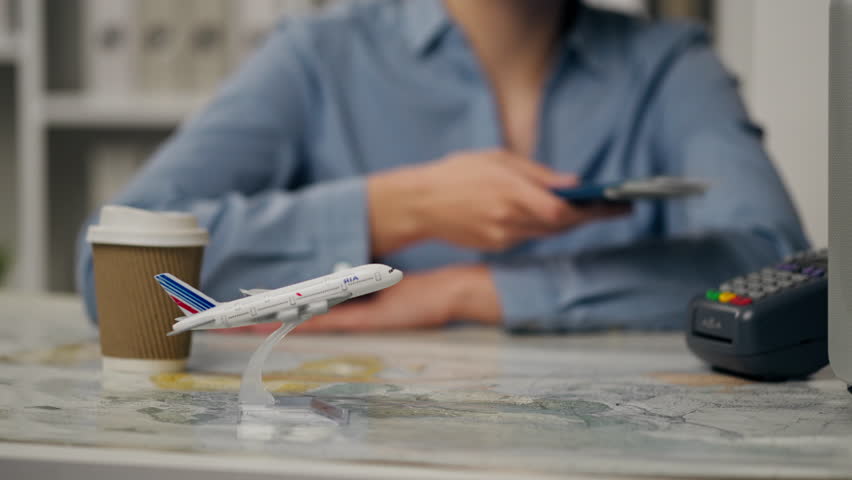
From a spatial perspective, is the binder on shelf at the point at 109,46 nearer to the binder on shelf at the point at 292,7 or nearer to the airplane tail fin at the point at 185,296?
the binder on shelf at the point at 292,7

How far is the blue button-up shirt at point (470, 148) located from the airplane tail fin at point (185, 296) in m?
0.39

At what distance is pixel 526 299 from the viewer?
3.00ft

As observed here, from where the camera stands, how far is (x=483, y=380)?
0.56 m

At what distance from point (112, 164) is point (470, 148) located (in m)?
1.27

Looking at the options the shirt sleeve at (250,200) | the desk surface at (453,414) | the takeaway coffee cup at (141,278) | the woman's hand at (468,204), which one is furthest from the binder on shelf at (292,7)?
the takeaway coffee cup at (141,278)

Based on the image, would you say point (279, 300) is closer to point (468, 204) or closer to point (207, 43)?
point (468, 204)

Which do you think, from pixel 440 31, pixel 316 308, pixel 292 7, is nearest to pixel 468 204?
pixel 440 31

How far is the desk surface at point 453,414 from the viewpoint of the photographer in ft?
1.15

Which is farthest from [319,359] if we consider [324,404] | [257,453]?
[257,453]

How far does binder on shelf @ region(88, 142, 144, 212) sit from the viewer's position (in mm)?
2098

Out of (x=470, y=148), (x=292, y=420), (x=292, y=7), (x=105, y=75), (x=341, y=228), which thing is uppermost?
(x=292, y=7)

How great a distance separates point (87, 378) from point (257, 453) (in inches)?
9.7

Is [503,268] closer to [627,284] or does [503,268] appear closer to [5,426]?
[627,284]

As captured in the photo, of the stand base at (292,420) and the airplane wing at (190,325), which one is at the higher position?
the airplane wing at (190,325)
